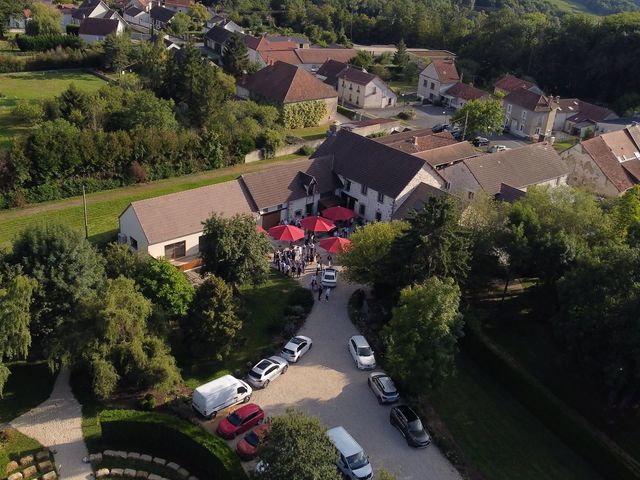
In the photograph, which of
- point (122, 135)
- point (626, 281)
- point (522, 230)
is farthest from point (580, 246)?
point (122, 135)

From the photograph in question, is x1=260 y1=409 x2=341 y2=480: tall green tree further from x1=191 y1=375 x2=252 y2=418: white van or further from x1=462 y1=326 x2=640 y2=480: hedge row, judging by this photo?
x1=462 y1=326 x2=640 y2=480: hedge row

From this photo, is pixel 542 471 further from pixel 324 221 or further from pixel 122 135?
pixel 122 135

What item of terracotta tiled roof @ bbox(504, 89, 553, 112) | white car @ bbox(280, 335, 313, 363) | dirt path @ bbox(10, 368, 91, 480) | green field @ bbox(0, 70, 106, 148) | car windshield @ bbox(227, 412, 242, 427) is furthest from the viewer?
terracotta tiled roof @ bbox(504, 89, 553, 112)

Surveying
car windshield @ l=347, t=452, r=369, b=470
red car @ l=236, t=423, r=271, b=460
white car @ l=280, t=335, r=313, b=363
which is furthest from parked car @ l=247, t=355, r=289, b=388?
car windshield @ l=347, t=452, r=369, b=470

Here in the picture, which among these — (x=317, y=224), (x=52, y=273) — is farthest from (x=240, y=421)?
(x=317, y=224)

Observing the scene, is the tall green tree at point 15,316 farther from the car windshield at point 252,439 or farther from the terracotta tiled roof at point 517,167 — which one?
the terracotta tiled roof at point 517,167

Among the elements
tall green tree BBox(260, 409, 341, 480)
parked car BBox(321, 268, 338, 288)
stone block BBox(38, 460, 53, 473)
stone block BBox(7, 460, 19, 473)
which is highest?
tall green tree BBox(260, 409, 341, 480)

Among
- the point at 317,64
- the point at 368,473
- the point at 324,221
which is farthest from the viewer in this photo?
the point at 317,64

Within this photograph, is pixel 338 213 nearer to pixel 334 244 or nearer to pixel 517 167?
pixel 334 244
